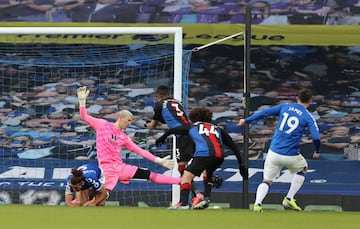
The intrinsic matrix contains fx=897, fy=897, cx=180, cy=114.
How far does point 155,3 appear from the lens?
17703mm

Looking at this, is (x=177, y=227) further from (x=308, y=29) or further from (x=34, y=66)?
(x=34, y=66)

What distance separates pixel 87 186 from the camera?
37.2 feet

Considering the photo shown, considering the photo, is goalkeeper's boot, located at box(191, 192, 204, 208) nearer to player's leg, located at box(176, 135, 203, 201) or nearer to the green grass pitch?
player's leg, located at box(176, 135, 203, 201)

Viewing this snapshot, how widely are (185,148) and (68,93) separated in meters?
5.51

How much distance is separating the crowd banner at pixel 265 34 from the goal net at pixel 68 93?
0.08 m

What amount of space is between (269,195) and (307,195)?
68 centimetres

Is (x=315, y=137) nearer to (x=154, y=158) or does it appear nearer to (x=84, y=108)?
(x=154, y=158)

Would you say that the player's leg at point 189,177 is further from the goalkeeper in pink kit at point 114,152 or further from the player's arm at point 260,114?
the goalkeeper in pink kit at point 114,152

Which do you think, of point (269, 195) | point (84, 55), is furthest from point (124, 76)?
point (269, 195)

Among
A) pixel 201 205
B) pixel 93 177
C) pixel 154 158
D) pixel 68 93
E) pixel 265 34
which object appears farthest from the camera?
pixel 68 93

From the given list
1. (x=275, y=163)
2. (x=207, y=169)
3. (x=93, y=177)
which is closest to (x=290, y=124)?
(x=275, y=163)

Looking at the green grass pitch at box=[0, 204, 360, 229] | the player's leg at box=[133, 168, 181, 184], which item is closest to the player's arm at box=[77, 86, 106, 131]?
the player's leg at box=[133, 168, 181, 184]

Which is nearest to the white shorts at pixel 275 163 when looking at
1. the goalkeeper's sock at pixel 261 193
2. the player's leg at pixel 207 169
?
the goalkeeper's sock at pixel 261 193

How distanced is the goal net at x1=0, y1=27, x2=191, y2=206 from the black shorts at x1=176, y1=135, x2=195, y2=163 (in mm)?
3589
